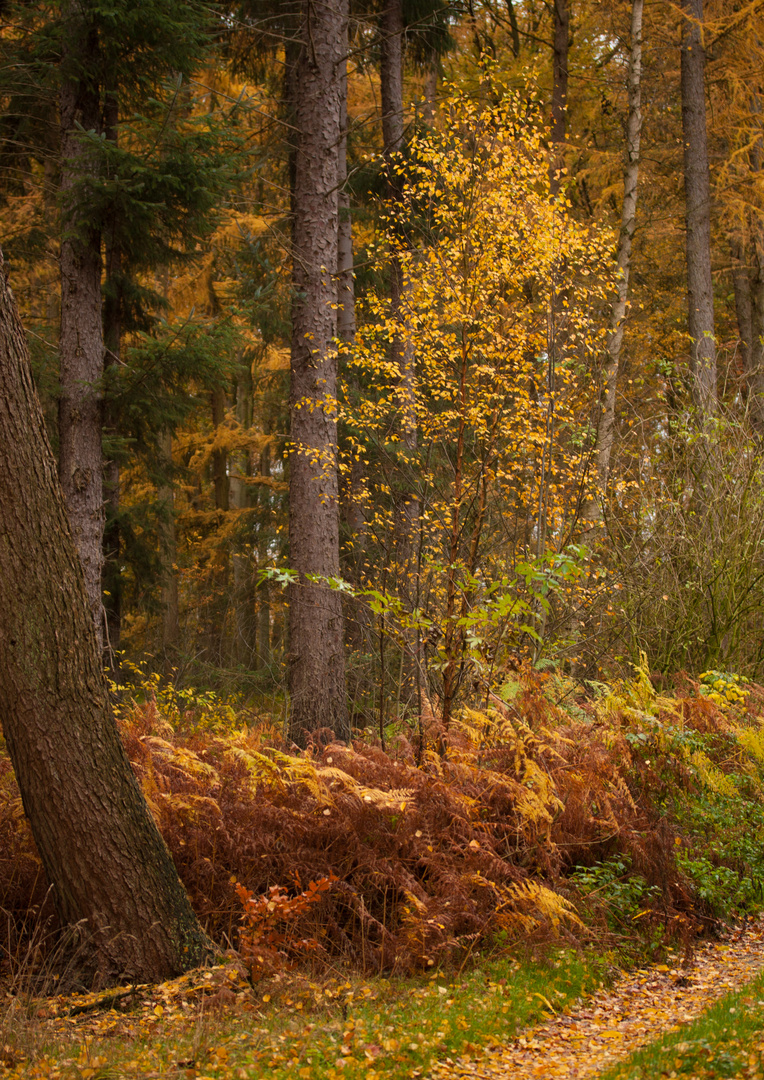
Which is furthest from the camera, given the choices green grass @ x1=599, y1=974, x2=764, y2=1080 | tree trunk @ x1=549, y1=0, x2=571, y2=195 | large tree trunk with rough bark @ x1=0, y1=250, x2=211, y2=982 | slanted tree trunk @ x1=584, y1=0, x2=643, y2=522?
tree trunk @ x1=549, y1=0, x2=571, y2=195

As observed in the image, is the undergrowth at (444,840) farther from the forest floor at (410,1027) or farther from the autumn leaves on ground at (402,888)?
the forest floor at (410,1027)

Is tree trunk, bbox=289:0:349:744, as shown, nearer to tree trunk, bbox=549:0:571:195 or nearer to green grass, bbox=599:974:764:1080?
green grass, bbox=599:974:764:1080

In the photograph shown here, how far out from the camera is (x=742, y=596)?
924 cm

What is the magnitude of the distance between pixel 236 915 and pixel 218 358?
21.4 feet

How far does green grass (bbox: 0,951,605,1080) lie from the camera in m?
3.24

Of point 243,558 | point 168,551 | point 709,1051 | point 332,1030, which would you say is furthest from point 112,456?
point 709,1051

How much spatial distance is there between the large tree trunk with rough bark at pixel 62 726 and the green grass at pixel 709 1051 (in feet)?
7.30

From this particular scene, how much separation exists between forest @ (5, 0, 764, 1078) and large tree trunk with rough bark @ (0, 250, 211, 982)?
18mm

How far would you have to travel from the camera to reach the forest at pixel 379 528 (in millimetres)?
4125

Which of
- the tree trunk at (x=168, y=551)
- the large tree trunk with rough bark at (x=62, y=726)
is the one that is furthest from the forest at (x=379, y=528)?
the tree trunk at (x=168, y=551)

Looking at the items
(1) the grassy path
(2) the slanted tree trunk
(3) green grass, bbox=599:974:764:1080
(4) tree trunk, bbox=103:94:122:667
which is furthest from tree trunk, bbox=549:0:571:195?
(3) green grass, bbox=599:974:764:1080

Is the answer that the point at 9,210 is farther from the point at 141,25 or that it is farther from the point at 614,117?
the point at 614,117

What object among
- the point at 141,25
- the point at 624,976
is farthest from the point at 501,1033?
the point at 141,25

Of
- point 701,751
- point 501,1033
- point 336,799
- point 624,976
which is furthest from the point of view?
point 701,751
